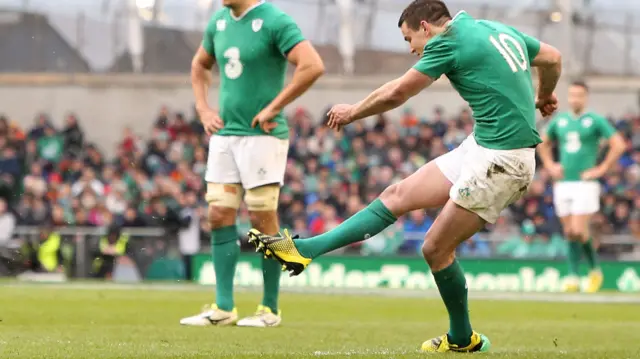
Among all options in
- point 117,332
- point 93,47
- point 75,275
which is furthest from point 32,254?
point 117,332

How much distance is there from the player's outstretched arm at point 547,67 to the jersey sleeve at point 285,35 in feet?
7.50

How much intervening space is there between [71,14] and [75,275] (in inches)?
367

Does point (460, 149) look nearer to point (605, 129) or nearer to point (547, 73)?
point (547, 73)

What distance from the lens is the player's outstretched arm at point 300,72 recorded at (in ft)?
32.2

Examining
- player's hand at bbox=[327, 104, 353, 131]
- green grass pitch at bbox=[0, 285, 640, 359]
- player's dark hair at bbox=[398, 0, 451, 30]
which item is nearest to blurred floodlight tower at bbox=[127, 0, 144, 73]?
green grass pitch at bbox=[0, 285, 640, 359]

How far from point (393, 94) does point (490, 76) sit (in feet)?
2.07

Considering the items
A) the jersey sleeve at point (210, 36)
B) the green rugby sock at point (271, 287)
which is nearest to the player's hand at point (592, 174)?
the green rugby sock at point (271, 287)

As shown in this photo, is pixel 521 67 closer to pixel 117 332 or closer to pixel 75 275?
pixel 117 332

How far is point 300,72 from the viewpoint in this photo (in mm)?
9906

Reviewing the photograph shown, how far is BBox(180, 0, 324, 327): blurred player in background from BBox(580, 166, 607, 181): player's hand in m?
7.30

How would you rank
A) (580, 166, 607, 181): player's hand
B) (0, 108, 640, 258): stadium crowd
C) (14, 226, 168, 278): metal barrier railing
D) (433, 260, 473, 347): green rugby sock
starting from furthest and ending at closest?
(0, 108, 640, 258): stadium crowd < (14, 226, 168, 278): metal barrier railing < (580, 166, 607, 181): player's hand < (433, 260, 473, 347): green rugby sock

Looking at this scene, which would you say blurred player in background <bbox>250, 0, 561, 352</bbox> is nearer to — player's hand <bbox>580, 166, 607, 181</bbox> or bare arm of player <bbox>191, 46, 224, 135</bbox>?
bare arm of player <bbox>191, 46, 224, 135</bbox>

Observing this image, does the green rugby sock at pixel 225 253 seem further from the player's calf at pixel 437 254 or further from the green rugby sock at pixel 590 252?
the green rugby sock at pixel 590 252

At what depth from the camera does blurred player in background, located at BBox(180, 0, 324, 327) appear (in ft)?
32.6
